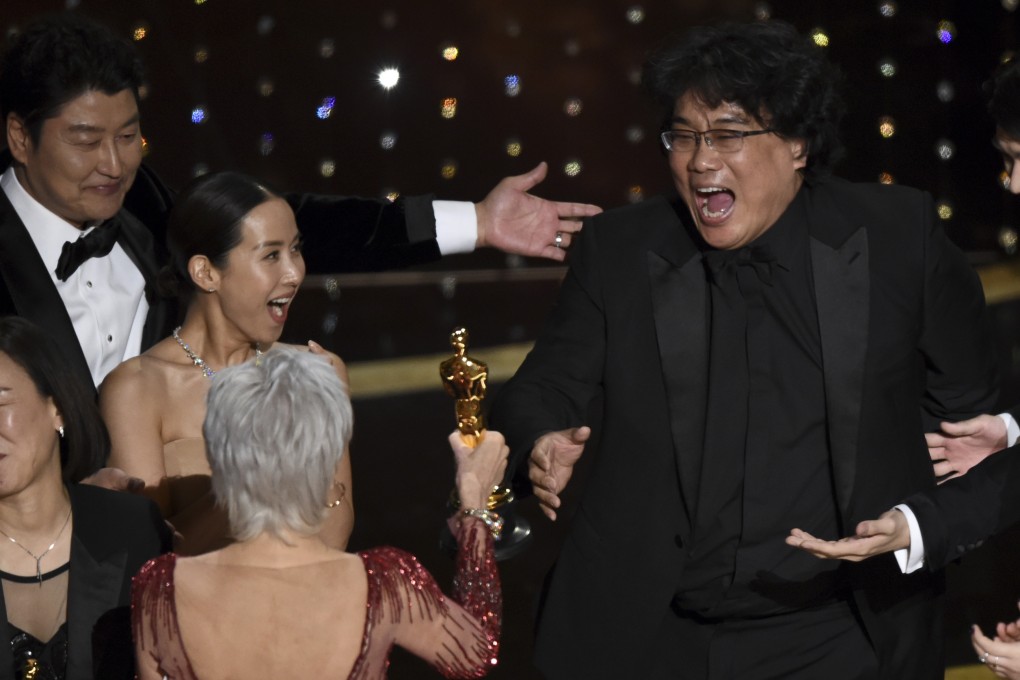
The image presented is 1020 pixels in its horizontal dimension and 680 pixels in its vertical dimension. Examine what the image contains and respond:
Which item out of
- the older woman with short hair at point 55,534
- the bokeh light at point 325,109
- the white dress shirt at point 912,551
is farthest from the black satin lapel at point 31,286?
the bokeh light at point 325,109

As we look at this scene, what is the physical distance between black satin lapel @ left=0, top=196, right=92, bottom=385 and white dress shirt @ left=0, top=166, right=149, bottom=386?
0.04m

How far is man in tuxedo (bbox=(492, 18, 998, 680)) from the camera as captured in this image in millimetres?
2732

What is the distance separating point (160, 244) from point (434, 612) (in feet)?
5.20

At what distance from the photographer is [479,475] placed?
2441 millimetres

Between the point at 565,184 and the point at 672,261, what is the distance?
261 inches

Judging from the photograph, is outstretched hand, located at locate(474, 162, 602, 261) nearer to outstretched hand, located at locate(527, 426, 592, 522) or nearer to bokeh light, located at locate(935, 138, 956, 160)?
outstretched hand, located at locate(527, 426, 592, 522)

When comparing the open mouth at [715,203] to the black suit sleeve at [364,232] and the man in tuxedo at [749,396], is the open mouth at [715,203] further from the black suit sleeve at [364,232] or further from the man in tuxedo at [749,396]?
the black suit sleeve at [364,232]

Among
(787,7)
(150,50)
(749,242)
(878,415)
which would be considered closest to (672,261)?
(749,242)

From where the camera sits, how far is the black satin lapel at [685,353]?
2.76 metres

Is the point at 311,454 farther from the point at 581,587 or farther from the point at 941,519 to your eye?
the point at 941,519

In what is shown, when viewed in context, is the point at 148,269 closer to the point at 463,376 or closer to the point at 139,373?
the point at 139,373

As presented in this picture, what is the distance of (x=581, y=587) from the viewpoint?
2828mm

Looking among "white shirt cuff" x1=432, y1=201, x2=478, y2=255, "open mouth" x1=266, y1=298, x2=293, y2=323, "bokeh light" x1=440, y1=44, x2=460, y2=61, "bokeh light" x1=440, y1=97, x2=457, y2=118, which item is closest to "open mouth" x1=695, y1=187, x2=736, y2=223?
"open mouth" x1=266, y1=298, x2=293, y2=323

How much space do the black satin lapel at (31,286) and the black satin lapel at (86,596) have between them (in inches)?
25.5
